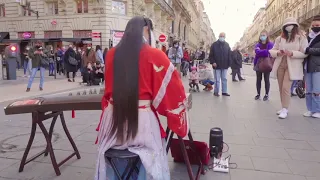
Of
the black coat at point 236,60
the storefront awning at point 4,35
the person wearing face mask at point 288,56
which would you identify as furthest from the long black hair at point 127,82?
the storefront awning at point 4,35

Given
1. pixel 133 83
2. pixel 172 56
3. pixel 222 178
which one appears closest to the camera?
pixel 133 83

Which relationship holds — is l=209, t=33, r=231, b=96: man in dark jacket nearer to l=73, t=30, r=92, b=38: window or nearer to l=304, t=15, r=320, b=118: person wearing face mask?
l=304, t=15, r=320, b=118: person wearing face mask

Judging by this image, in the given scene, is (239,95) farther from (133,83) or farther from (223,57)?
(133,83)

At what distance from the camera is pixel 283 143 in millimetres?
4332

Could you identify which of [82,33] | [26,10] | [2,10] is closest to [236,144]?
[82,33]

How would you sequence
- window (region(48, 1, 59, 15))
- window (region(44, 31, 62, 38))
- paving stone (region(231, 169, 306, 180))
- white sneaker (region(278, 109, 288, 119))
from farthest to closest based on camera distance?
window (region(48, 1, 59, 15)) → window (region(44, 31, 62, 38)) → white sneaker (region(278, 109, 288, 119)) → paving stone (region(231, 169, 306, 180))

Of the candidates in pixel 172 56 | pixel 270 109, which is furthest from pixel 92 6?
pixel 270 109

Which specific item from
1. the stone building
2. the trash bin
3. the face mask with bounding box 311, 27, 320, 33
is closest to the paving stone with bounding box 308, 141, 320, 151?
the face mask with bounding box 311, 27, 320, 33

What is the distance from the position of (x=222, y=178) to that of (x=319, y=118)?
3.79m

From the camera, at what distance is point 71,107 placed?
2.82 metres

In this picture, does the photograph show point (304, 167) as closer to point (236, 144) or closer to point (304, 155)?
point (304, 155)

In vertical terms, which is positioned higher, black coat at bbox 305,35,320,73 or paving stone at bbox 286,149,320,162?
black coat at bbox 305,35,320,73

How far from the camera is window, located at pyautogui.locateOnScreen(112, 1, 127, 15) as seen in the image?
27328 mm

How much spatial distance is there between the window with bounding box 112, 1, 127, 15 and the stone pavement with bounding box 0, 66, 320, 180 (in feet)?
73.2
